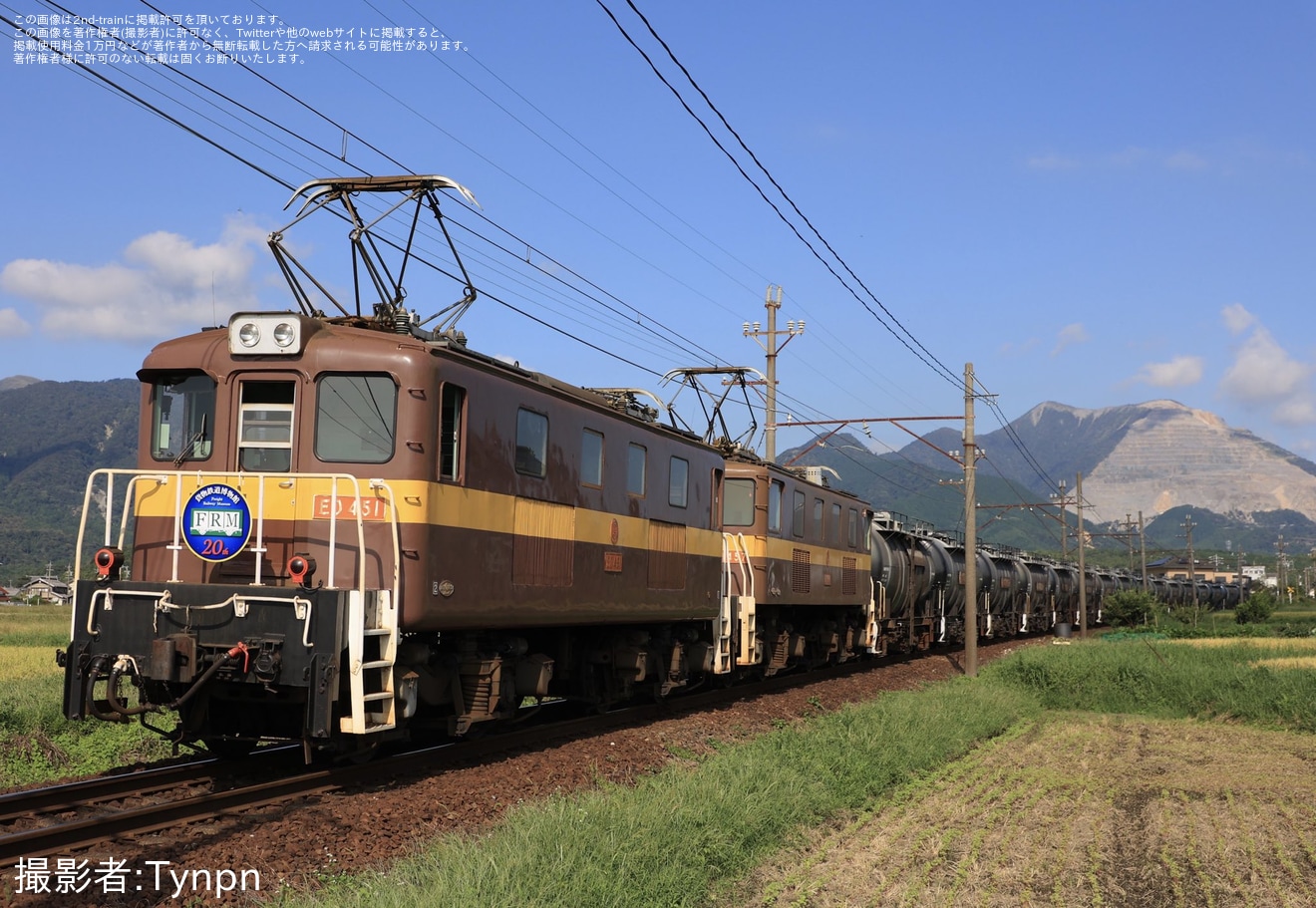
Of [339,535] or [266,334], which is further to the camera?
[266,334]

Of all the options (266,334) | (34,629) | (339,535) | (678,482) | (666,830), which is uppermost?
(266,334)

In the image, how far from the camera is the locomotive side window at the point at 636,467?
48.9 ft

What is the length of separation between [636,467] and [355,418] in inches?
205

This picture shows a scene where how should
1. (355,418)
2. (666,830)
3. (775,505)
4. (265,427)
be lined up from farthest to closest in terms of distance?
1. (775,505)
2. (265,427)
3. (355,418)
4. (666,830)

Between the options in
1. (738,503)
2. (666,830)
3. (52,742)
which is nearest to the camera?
(666,830)

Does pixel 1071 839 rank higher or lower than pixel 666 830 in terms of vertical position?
lower

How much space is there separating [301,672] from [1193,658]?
67.8 feet

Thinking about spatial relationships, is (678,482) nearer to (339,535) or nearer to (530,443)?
(530,443)

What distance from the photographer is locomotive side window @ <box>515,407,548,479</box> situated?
12.1 m

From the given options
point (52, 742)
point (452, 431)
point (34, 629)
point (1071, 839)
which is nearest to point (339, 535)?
point (452, 431)

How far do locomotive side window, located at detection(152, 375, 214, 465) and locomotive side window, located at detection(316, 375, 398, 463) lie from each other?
1072mm

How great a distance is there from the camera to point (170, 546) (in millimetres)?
10234

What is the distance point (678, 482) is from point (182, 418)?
24.2 ft

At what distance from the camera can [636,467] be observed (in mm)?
15156
